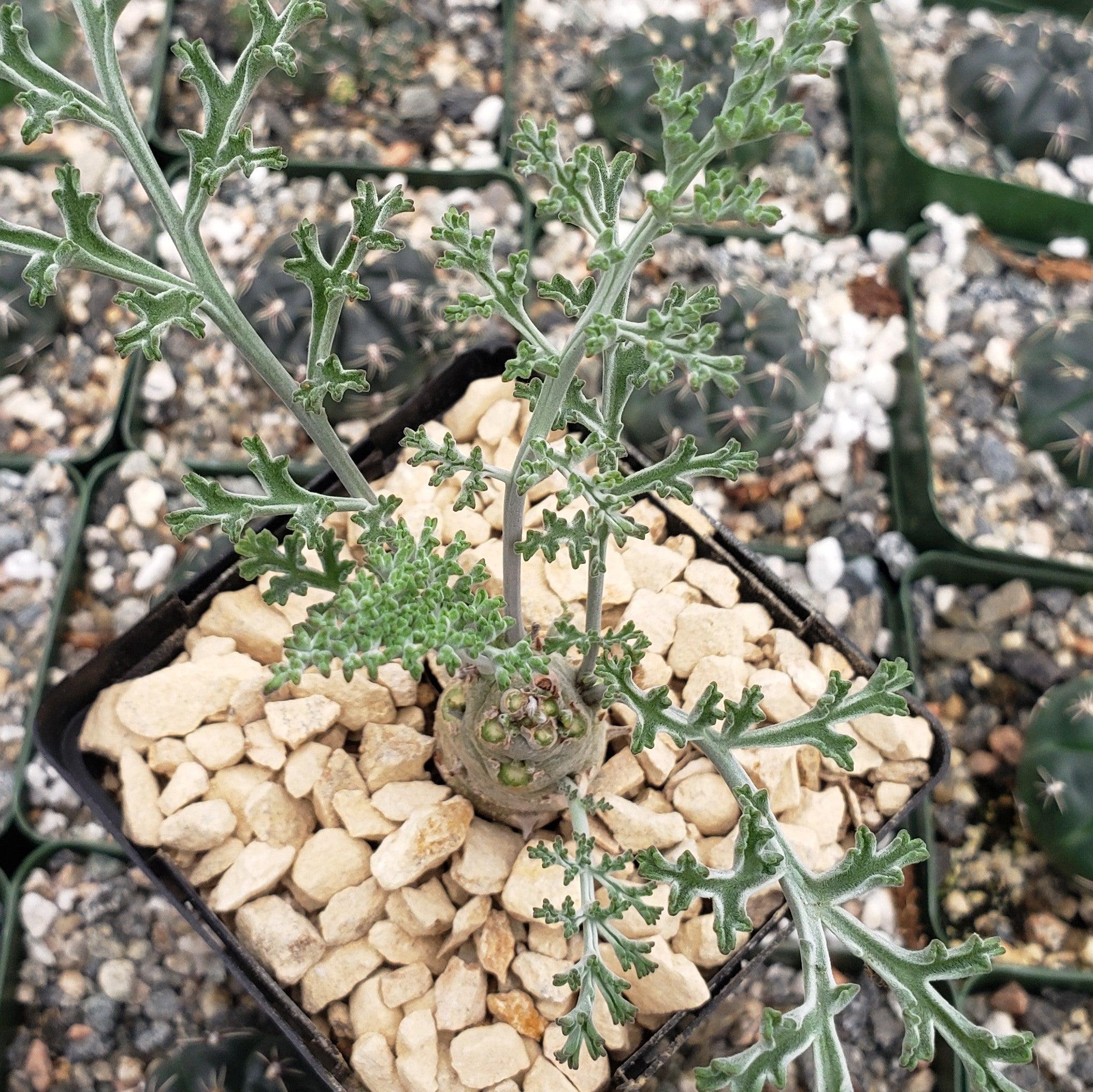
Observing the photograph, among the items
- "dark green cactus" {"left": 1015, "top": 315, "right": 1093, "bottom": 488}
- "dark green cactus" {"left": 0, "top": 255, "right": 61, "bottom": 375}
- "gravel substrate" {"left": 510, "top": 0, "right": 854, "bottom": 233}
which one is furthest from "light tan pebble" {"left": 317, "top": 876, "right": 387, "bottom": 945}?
"gravel substrate" {"left": 510, "top": 0, "right": 854, "bottom": 233}

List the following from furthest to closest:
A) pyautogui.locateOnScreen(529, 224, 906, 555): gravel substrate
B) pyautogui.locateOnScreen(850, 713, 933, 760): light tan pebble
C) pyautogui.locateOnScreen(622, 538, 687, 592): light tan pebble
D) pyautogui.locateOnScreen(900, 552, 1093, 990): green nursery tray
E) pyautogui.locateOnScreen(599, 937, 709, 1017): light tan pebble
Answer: pyautogui.locateOnScreen(529, 224, 906, 555): gravel substrate < pyautogui.locateOnScreen(900, 552, 1093, 990): green nursery tray < pyautogui.locateOnScreen(622, 538, 687, 592): light tan pebble < pyautogui.locateOnScreen(850, 713, 933, 760): light tan pebble < pyautogui.locateOnScreen(599, 937, 709, 1017): light tan pebble

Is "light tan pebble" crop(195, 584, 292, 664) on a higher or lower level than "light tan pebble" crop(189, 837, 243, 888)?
higher

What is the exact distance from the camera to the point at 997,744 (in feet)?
7.57

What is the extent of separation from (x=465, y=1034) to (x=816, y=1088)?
25.6 inches

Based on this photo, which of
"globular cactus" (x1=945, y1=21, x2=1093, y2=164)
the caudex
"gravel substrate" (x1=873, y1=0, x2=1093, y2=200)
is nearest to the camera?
the caudex

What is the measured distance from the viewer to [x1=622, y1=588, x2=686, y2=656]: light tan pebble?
1849 mm

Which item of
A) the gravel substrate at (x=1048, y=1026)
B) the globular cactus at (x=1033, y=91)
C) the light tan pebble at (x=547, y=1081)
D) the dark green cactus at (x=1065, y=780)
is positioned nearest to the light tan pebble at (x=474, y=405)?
the light tan pebble at (x=547, y=1081)

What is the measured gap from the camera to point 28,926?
206 cm

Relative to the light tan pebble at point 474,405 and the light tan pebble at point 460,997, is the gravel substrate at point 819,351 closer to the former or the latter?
the light tan pebble at point 474,405

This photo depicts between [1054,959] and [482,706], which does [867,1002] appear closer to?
[1054,959]

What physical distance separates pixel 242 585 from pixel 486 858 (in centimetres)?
66

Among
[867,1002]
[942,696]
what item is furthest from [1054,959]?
[942,696]

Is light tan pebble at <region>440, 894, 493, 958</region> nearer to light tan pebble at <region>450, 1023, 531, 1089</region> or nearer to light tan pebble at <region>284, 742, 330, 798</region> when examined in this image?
light tan pebble at <region>450, 1023, 531, 1089</region>

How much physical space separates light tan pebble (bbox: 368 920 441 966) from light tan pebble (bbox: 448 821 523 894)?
0.12 m
